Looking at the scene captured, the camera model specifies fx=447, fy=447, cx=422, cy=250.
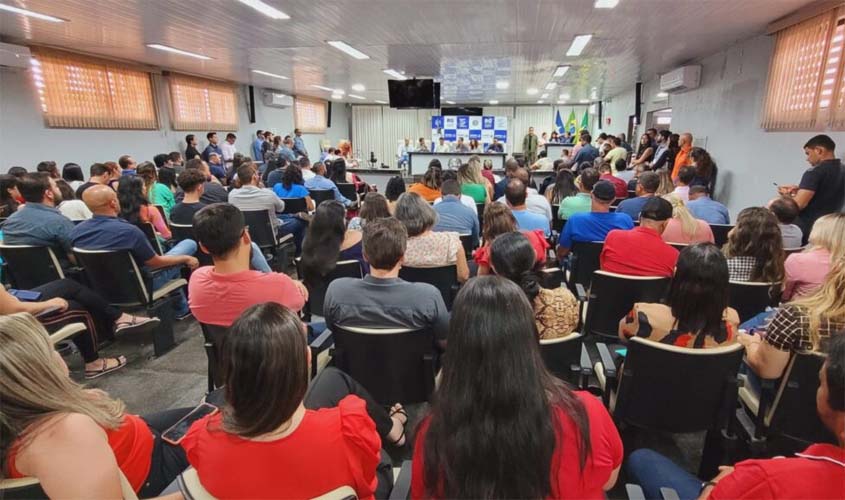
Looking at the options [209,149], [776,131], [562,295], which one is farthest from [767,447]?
[209,149]

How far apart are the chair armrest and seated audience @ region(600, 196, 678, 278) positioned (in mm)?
2003

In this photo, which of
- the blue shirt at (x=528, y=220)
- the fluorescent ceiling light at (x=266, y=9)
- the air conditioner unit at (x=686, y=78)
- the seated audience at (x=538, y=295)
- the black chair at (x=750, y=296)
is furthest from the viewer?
the air conditioner unit at (x=686, y=78)

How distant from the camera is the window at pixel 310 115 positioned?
15506 millimetres

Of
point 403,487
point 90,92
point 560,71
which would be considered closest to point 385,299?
point 403,487

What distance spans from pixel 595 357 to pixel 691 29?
4.54 m

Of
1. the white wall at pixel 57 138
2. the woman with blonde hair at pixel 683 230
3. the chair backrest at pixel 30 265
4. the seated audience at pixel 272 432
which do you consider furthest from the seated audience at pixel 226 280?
the white wall at pixel 57 138

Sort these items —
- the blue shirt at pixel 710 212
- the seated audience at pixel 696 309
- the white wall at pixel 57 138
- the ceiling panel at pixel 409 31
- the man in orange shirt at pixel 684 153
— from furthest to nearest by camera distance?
the man in orange shirt at pixel 684 153 < the white wall at pixel 57 138 < the ceiling panel at pixel 409 31 < the blue shirt at pixel 710 212 < the seated audience at pixel 696 309

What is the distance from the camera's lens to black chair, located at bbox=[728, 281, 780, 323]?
240 cm

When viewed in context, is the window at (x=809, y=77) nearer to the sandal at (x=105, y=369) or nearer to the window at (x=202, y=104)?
the sandal at (x=105, y=369)

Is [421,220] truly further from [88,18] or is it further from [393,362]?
[88,18]

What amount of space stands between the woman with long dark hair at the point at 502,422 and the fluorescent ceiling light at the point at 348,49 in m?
5.98

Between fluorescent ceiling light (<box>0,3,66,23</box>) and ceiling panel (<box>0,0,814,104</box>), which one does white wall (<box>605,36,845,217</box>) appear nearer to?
ceiling panel (<box>0,0,814,104</box>)

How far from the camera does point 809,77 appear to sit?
14.7ft

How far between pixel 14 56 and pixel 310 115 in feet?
35.4
